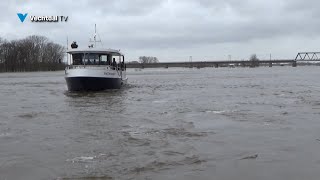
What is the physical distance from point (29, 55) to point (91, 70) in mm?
130407

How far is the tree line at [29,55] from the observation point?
149 metres

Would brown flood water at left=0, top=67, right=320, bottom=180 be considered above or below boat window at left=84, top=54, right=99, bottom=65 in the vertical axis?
below

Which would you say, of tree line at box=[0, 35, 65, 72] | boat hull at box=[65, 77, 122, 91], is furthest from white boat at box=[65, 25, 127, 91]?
tree line at box=[0, 35, 65, 72]

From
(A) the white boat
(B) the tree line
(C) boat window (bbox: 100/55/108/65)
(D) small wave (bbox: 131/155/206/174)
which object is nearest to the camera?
(D) small wave (bbox: 131/155/206/174)

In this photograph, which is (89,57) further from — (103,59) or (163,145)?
(163,145)

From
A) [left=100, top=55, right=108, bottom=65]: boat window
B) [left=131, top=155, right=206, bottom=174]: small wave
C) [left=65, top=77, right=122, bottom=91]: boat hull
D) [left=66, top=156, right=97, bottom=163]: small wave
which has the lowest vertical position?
[left=131, top=155, right=206, bottom=174]: small wave

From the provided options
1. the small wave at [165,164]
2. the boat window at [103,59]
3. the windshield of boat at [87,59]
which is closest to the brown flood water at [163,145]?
the small wave at [165,164]

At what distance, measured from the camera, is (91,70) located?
1225 inches

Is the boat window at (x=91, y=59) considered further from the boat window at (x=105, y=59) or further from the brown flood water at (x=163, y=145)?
the brown flood water at (x=163, y=145)

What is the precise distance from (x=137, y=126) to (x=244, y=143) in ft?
14.7

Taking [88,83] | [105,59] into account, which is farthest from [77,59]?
[88,83]

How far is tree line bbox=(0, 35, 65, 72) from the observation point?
149 meters

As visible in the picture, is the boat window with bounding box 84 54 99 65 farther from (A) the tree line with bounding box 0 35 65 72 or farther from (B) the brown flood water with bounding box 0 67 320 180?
(A) the tree line with bounding box 0 35 65 72

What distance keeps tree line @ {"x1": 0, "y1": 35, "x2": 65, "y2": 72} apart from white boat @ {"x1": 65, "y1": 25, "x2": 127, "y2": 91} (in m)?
113
